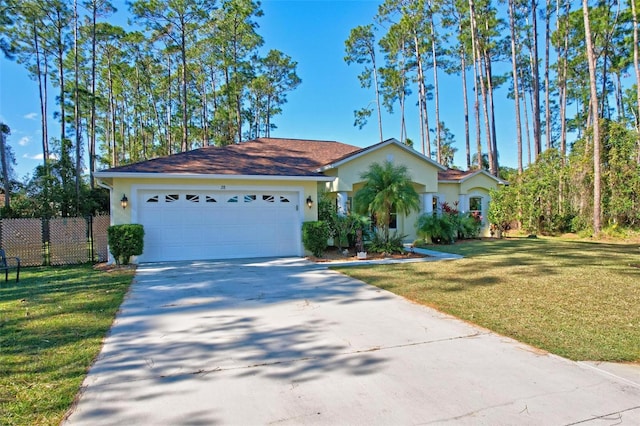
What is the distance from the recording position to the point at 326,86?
91.0ft

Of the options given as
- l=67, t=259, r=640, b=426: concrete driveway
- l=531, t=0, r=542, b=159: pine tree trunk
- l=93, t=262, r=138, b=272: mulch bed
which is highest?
l=531, t=0, r=542, b=159: pine tree trunk

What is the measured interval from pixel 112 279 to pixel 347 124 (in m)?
25.7

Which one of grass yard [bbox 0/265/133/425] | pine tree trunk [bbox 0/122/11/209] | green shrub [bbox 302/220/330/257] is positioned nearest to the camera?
grass yard [bbox 0/265/133/425]

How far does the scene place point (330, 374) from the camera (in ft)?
10.6

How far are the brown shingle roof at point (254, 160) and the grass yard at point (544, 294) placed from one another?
4.83m

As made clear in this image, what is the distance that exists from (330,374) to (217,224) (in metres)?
8.36

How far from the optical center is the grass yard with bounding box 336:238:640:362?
4070mm

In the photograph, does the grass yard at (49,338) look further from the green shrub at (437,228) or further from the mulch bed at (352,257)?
the green shrub at (437,228)

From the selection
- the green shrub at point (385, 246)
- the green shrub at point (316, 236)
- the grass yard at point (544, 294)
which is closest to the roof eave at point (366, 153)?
the green shrub at point (316, 236)

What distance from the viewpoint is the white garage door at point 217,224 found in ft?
34.2

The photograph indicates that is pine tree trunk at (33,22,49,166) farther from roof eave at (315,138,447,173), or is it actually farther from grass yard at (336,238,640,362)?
grass yard at (336,238,640,362)

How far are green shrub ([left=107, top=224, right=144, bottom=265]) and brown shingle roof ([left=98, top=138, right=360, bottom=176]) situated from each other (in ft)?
5.22

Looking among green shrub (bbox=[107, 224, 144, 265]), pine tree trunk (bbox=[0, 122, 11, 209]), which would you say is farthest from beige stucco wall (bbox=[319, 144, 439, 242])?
pine tree trunk (bbox=[0, 122, 11, 209])

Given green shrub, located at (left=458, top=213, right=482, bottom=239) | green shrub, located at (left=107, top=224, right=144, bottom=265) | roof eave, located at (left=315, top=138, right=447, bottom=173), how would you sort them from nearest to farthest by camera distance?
1. green shrub, located at (left=107, top=224, right=144, bottom=265)
2. roof eave, located at (left=315, top=138, right=447, bottom=173)
3. green shrub, located at (left=458, top=213, right=482, bottom=239)
